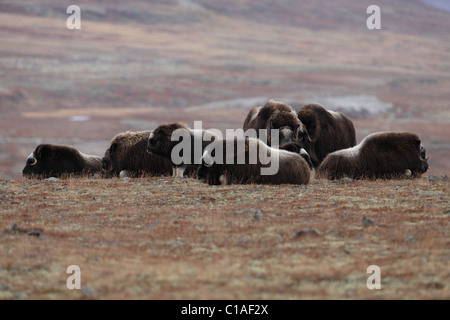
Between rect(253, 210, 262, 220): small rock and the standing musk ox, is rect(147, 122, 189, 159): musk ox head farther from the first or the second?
rect(253, 210, 262, 220): small rock

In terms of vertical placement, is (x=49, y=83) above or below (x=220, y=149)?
above

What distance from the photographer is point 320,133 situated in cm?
1830

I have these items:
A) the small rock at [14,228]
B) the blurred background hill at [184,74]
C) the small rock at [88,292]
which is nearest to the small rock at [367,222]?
the small rock at [88,292]

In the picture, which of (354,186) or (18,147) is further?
(18,147)

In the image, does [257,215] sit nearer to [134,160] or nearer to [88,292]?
[88,292]

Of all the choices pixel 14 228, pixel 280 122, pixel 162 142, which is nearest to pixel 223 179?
pixel 162 142

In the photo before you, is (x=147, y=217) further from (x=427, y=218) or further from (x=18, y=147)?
(x=18, y=147)

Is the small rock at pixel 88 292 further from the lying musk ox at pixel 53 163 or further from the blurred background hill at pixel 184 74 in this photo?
the blurred background hill at pixel 184 74

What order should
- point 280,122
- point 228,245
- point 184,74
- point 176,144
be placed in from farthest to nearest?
point 184,74, point 280,122, point 176,144, point 228,245

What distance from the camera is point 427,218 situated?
9688 millimetres

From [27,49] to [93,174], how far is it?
410 ft

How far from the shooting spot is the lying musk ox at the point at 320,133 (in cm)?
1812

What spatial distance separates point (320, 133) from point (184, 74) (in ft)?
390

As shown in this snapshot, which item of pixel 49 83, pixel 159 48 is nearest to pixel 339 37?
pixel 159 48
